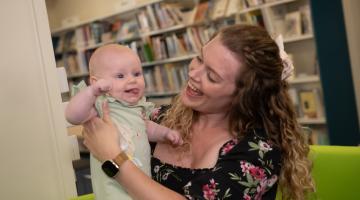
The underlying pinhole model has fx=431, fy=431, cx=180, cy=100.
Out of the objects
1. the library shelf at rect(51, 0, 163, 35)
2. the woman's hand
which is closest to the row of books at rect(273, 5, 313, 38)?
the library shelf at rect(51, 0, 163, 35)

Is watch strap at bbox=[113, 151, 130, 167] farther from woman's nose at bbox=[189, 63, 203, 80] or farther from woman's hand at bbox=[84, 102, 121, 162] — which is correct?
woman's nose at bbox=[189, 63, 203, 80]

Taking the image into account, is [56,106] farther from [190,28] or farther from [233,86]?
[190,28]

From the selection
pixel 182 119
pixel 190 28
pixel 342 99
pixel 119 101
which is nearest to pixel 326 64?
pixel 342 99

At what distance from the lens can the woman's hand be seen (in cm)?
130

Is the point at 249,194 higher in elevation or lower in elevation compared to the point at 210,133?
lower

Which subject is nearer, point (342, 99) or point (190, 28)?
point (342, 99)

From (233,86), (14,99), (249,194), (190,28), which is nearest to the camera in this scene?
(249,194)

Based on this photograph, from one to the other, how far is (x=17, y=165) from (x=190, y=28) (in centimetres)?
343

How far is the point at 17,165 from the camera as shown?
1701 mm

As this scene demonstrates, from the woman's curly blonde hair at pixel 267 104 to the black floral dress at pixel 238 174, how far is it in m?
0.06

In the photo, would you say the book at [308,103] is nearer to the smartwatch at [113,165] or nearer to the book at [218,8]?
the book at [218,8]

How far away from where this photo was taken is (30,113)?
1735mm

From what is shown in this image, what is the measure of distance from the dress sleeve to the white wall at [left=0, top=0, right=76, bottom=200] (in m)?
0.70

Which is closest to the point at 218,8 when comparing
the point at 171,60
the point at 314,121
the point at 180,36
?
the point at 180,36
